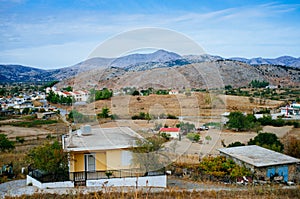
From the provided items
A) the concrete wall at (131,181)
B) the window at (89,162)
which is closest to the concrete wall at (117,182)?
the concrete wall at (131,181)

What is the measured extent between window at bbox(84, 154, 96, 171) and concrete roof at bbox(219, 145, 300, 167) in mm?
5657

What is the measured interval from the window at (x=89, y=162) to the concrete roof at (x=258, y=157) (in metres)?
5.66

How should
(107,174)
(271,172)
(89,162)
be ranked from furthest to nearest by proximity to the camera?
(271,172)
(89,162)
(107,174)

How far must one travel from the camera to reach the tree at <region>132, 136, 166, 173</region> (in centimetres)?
1019

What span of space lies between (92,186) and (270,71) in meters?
64.4

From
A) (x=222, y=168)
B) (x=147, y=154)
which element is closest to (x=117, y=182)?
(x=147, y=154)

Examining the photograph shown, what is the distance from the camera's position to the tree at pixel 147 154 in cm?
1019

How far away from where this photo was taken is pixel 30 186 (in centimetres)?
1012

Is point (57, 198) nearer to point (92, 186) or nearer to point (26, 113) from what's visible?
point (92, 186)

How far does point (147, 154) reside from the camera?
10406mm

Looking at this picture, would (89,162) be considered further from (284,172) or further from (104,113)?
(104,113)

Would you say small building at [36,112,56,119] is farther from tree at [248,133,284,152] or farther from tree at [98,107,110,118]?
tree at [248,133,284,152]

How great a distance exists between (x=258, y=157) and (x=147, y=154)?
15.5 feet

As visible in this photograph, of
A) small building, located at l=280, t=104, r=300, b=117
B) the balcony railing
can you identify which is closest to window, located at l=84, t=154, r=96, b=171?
the balcony railing
